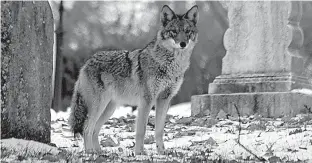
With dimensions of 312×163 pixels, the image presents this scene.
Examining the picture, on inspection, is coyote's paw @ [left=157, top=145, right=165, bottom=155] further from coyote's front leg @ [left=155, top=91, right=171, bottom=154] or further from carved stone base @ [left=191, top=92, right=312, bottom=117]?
carved stone base @ [left=191, top=92, right=312, bottom=117]

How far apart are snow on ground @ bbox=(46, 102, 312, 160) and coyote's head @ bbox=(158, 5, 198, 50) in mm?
1421

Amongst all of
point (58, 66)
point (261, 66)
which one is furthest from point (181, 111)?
point (261, 66)

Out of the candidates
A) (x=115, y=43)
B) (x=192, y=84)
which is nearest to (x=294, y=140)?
(x=115, y=43)

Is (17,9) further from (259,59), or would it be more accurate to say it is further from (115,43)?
(115,43)

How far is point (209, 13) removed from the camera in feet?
82.7

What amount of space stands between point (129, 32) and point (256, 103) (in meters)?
14.2

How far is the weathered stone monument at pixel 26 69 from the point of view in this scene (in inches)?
210

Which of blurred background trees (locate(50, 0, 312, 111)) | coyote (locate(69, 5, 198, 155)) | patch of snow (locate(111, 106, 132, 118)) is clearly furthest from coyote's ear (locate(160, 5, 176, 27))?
blurred background trees (locate(50, 0, 312, 111))

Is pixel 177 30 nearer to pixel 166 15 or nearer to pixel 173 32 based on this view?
pixel 173 32

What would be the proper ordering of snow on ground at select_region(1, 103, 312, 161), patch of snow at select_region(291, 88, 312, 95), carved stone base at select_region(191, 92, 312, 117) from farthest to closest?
patch of snow at select_region(291, 88, 312, 95)
carved stone base at select_region(191, 92, 312, 117)
snow on ground at select_region(1, 103, 312, 161)

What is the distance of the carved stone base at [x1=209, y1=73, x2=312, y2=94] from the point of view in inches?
410

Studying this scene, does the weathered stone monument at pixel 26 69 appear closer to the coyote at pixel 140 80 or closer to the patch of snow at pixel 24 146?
the patch of snow at pixel 24 146

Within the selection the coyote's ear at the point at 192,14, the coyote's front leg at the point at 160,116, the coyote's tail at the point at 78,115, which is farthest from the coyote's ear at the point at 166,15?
the coyote's tail at the point at 78,115

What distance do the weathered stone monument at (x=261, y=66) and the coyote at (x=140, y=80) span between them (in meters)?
4.22
